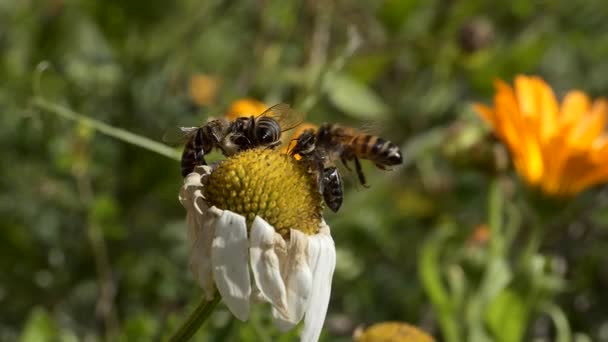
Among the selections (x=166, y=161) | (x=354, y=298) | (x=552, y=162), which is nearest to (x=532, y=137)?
(x=552, y=162)

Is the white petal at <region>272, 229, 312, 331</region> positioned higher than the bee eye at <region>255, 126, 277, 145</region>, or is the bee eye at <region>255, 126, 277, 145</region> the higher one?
the bee eye at <region>255, 126, 277, 145</region>

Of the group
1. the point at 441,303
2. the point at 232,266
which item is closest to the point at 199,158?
the point at 232,266

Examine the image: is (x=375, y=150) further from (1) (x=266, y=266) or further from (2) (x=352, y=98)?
(2) (x=352, y=98)

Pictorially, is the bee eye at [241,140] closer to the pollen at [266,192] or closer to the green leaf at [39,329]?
the pollen at [266,192]

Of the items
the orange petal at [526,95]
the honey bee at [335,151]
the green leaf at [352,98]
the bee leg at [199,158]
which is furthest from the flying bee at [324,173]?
the green leaf at [352,98]

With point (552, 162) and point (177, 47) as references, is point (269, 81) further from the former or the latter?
point (552, 162)

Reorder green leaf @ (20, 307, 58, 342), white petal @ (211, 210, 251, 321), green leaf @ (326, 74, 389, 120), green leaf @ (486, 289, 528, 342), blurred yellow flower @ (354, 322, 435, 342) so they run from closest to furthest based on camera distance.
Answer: white petal @ (211, 210, 251, 321)
blurred yellow flower @ (354, 322, 435, 342)
green leaf @ (20, 307, 58, 342)
green leaf @ (486, 289, 528, 342)
green leaf @ (326, 74, 389, 120)

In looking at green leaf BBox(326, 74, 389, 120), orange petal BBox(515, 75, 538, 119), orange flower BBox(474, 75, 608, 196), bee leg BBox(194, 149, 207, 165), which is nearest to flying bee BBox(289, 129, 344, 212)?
bee leg BBox(194, 149, 207, 165)

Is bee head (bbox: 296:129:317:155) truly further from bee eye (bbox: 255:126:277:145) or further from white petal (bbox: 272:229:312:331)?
white petal (bbox: 272:229:312:331)
